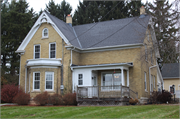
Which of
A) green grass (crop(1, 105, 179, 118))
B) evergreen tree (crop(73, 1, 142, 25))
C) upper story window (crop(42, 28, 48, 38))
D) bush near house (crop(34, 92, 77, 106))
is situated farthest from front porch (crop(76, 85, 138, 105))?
evergreen tree (crop(73, 1, 142, 25))

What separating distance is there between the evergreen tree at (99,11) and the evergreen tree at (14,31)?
925cm

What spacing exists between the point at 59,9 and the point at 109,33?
895 inches

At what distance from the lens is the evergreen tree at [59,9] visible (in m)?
43.2

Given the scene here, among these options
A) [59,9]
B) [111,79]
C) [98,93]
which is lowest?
[98,93]

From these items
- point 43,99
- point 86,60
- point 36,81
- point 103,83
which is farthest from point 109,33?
point 43,99

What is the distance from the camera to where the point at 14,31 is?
38.8m

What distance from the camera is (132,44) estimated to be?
21.7 meters

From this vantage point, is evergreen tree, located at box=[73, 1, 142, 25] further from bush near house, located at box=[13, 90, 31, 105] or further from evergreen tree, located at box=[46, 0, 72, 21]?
bush near house, located at box=[13, 90, 31, 105]

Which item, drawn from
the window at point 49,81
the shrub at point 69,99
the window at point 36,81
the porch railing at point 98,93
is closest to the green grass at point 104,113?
the porch railing at point 98,93

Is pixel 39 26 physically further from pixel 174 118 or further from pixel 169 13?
pixel 174 118

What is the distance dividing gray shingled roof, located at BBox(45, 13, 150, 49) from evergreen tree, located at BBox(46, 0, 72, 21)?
A: 16.8 meters

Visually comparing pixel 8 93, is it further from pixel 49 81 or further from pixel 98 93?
A: pixel 98 93

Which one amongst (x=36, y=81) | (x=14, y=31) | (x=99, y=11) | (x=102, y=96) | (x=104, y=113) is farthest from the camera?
(x=99, y=11)

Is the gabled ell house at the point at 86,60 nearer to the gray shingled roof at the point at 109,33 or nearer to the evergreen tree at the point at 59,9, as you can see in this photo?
the gray shingled roof at the point at 109,33
